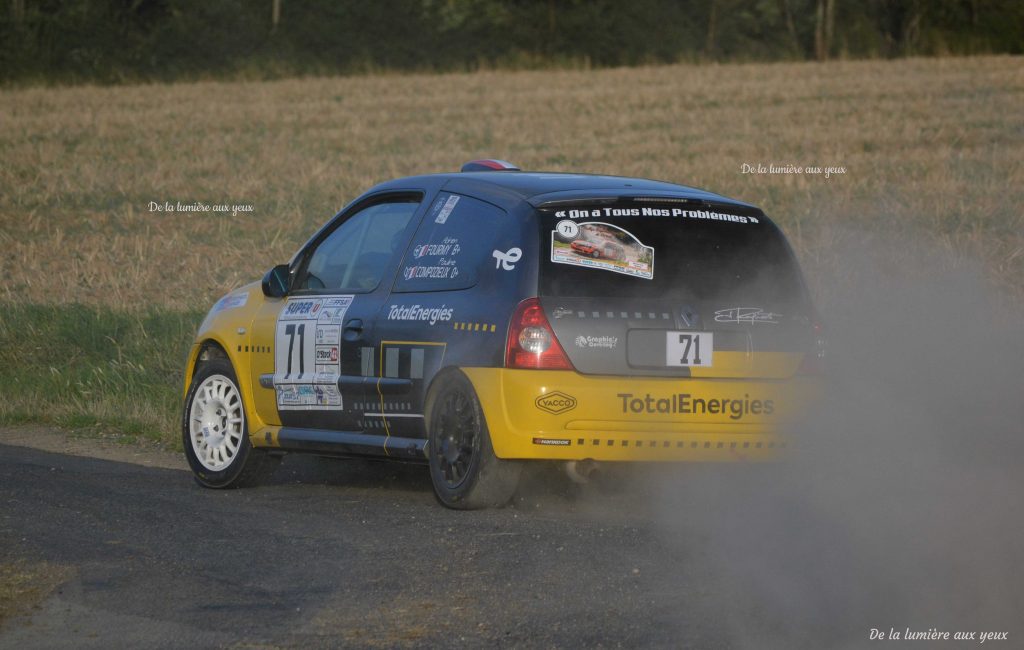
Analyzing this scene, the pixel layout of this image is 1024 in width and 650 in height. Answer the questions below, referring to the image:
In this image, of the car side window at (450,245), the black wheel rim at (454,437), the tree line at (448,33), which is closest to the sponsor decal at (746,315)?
the car side window at (450,245)

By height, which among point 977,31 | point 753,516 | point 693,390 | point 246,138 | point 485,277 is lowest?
point 753,516

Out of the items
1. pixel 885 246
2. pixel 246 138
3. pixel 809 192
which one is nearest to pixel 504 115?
pixel 246 138

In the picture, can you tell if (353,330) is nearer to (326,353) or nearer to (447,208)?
(326,353)

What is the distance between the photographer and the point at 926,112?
1287 inches

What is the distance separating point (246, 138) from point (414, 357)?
27.7 m

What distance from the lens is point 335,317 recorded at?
28.3 ft

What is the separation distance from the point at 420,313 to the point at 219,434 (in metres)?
1.78

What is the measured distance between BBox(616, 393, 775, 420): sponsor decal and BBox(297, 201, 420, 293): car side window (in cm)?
176

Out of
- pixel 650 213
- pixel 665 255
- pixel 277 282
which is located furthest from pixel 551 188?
pixel 277 282

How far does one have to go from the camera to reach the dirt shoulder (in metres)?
10.6

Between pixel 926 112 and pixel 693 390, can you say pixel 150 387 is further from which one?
pixel 926 112

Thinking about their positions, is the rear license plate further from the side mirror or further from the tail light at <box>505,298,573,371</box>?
the side mirror

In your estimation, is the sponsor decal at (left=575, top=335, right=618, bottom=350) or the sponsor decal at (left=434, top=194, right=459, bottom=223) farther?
the sponsor decal at (left=434, top=194, right=459, bottom=223)

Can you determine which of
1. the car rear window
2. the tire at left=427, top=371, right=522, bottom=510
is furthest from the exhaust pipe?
the car rear window
